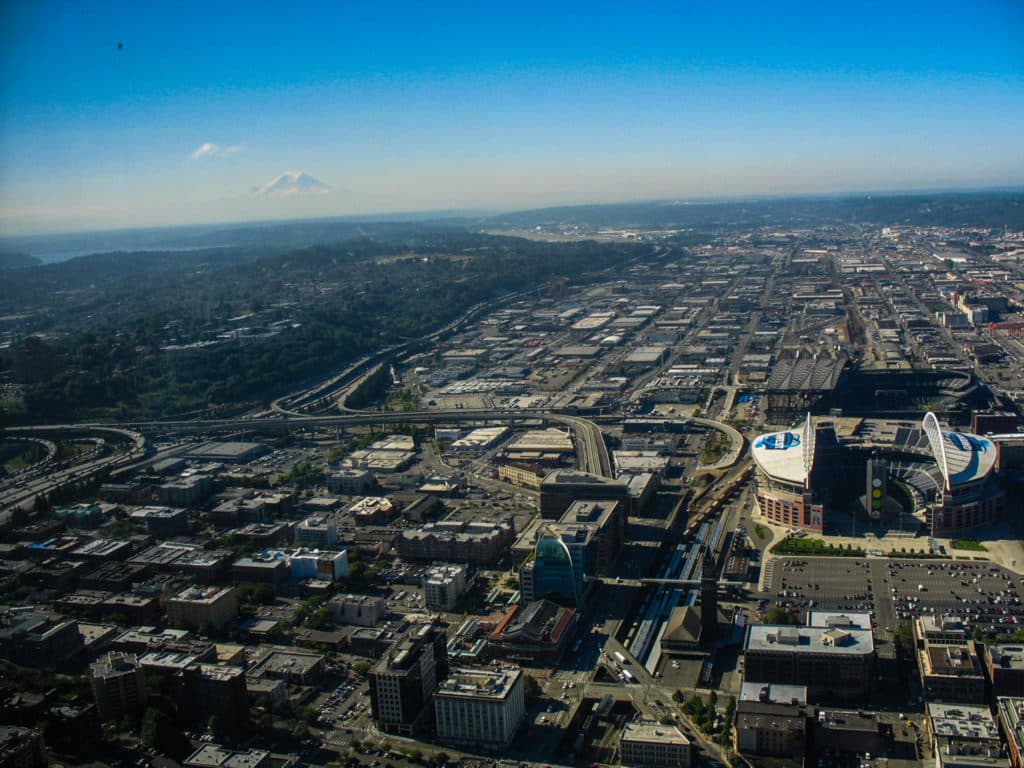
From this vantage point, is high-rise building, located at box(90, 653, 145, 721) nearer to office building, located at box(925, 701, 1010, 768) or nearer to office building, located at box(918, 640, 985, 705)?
office building, located at box(925, 701, 1010, 768)

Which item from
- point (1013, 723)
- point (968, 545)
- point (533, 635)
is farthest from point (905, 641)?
point (533, 635)

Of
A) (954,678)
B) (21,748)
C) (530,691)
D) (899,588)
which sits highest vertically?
(21,748)

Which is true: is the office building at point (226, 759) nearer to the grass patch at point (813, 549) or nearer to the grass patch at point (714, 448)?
the grass patch at point (813, 549)

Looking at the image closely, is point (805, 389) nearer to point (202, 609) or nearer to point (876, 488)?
point (876, 488)

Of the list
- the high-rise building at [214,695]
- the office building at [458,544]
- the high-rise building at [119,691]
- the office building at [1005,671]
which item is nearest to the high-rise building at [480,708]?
the high-rise building at [214,695]

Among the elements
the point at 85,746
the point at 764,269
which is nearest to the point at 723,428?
the point at 85,746

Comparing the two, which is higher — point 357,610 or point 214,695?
point 214,695
